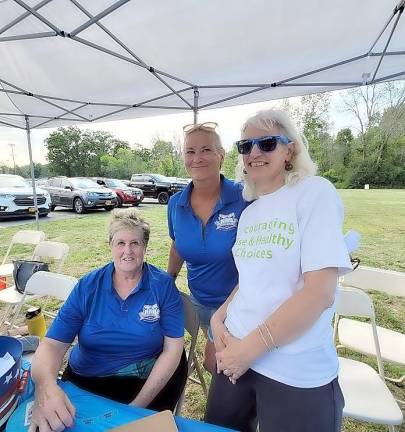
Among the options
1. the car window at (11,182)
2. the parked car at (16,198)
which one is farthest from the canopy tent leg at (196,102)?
the car window at (11,182)

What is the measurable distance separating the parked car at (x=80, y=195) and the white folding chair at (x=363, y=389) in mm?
11560

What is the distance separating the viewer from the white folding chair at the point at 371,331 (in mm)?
2041

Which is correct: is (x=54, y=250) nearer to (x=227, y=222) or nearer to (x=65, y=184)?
(x=227, y=222)

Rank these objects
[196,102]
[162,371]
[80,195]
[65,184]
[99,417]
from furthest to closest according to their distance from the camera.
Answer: [65,184], [80,195], [196,102], [162,371], [99,417]

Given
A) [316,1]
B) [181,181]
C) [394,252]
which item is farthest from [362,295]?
[181,181]

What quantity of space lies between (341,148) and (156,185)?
21588mm

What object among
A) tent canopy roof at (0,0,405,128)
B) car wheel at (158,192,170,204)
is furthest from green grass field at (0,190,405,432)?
car wheel at (158,192,170,204)

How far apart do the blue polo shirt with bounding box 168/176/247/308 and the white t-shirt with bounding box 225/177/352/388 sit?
492 millimetres

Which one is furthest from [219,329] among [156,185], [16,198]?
[156,185]

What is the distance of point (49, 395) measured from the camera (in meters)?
1.10

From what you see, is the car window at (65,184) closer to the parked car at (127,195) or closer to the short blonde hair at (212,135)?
the parked car at (127,195)

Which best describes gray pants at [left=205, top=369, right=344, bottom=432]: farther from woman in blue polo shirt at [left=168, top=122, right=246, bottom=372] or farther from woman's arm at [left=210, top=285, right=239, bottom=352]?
woman in blue polo shirt at [left=168, top=122, right=246, bottom=372]

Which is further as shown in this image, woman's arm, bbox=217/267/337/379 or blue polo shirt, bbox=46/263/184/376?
blue polo shirt, bbox=46/263/184/376

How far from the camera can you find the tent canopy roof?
72.2 inches
